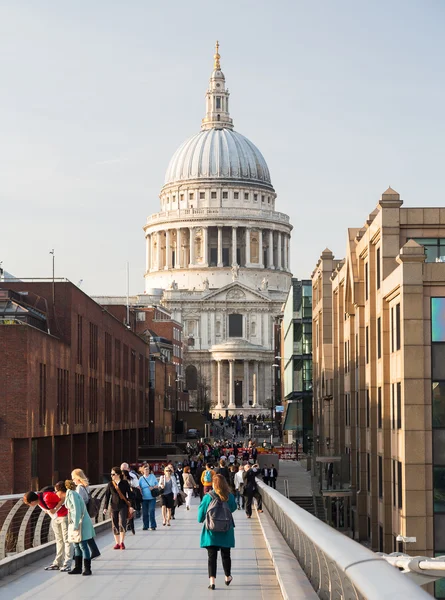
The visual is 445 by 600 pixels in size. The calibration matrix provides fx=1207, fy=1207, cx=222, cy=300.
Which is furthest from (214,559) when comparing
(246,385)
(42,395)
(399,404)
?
(246,385)

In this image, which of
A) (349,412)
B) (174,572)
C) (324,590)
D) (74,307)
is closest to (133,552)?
(174,572)

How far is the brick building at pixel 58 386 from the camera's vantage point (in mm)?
41375

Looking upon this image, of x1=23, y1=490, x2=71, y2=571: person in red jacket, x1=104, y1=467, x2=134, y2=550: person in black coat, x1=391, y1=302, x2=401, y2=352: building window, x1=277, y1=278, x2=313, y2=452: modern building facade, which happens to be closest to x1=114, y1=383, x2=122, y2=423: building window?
x1=277, y1=278, x2=313, y2=452: modern building facade

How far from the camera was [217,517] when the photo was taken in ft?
52.0

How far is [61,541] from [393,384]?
18.5m

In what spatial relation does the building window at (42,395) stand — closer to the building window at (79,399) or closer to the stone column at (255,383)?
the building window at (79,399)

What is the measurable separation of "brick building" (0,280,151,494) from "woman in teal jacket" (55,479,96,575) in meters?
23.6

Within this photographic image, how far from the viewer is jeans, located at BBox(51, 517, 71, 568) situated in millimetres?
17281

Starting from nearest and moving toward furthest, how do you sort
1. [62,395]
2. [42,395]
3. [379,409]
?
[379,409]
[42,395]
[62,395]

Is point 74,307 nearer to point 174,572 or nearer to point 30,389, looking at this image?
point 30,389

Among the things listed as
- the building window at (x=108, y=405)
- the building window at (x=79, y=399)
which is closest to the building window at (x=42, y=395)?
the building window at (x=79, y=399)

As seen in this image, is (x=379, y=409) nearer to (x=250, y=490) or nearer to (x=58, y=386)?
(x=250, y=490)

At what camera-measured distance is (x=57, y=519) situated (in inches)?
680

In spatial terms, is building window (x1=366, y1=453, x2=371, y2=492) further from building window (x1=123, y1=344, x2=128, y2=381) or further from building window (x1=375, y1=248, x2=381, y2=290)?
building window (x1=123, y1=344, x2=128, y2=381)
